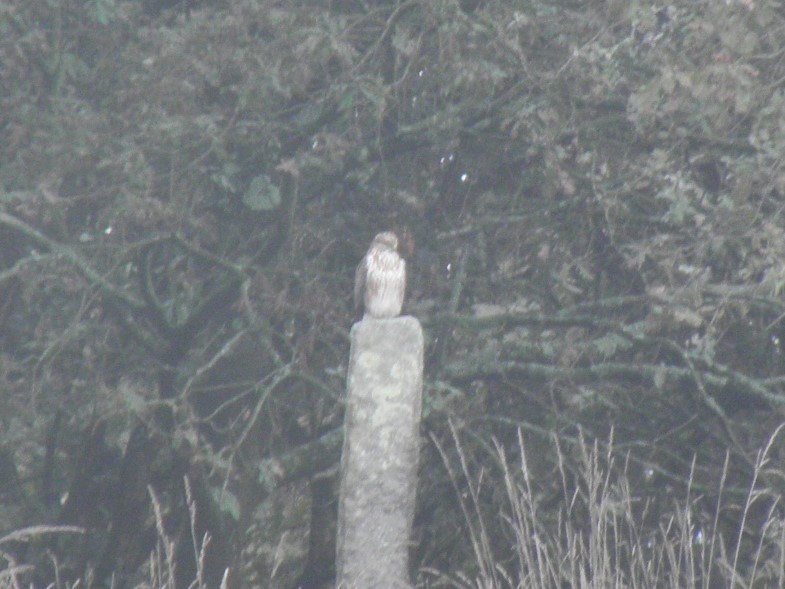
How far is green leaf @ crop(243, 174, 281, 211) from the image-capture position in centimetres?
710

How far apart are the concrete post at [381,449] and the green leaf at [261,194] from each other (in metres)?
2.80

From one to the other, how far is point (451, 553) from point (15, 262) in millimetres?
2800

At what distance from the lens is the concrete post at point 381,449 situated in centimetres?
433

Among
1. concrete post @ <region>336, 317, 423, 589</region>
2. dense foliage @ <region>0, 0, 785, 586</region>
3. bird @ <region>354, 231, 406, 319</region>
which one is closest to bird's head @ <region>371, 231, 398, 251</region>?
bird @ <region>354, 231, 406, 319</region>

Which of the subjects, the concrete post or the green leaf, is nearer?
the concrete post

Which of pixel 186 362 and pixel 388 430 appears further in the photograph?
pixel 186 362

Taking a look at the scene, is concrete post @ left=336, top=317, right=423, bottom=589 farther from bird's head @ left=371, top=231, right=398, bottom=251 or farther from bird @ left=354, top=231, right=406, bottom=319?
bird's head @ left=371, top=231, right=398, bottom=251

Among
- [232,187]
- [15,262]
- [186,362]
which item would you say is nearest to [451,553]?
[186,362]

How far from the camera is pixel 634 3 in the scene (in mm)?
6301

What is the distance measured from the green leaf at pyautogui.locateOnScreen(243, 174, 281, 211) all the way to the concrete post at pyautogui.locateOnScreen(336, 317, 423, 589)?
280cm

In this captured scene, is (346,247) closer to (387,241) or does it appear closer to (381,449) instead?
(387,241)

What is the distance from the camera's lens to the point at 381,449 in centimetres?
437

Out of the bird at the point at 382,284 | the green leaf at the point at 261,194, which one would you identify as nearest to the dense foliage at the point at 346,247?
the green leaf at the point at 261,194

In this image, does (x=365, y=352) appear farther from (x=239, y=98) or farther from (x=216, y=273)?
(x=216, y=273)
